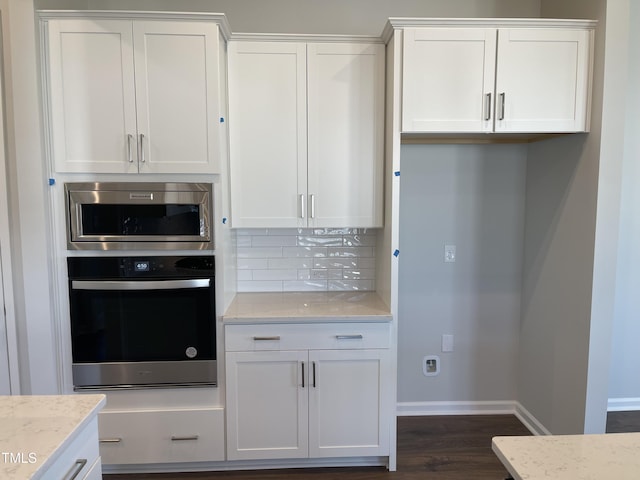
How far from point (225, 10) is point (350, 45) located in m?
0.87

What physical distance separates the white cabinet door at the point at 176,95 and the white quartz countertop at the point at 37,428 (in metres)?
1.24

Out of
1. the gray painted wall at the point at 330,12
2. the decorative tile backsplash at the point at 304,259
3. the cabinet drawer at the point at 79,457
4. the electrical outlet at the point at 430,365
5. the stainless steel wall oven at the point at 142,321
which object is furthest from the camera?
the electrical outlet at the point at 430,365

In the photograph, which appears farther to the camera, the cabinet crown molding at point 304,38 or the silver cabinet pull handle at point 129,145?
the cabinet crown molding at point 304,38

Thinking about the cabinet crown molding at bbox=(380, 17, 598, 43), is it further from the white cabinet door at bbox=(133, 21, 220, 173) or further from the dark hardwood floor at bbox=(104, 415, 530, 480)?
the dark hardwood floor at bbox=(104, 415, 530, 480)

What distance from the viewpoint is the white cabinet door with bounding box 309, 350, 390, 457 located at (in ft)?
7.22

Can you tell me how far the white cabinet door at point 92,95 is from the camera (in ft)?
6.62

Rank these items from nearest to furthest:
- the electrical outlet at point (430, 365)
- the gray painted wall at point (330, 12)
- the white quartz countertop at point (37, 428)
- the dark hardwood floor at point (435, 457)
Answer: the white quartz countertop at point (37, 428) < the dark hardwood floor at point (435, 457) < the gray painted wall at point (330, 12) < the electrical outlet at point (430, 365)

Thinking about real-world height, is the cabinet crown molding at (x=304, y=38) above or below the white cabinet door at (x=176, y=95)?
above

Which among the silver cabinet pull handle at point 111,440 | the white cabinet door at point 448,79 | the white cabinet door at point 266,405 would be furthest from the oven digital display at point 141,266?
the white cabinet door at point 448,79

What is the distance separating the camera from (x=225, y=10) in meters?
2.56

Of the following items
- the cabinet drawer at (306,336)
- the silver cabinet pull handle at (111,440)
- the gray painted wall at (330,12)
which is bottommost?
the silver cabinet pull handle at (111,440)

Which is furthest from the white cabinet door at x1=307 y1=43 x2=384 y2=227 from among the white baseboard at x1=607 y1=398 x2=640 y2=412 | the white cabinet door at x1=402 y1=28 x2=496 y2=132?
the white baseboard at x1=607 y1=398 x2=640 y2=412

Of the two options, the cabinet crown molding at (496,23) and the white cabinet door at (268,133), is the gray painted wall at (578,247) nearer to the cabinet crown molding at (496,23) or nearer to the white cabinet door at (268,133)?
the cabinet crown molding at (496,23)

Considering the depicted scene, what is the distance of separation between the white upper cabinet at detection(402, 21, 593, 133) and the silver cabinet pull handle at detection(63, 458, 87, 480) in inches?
76.0
